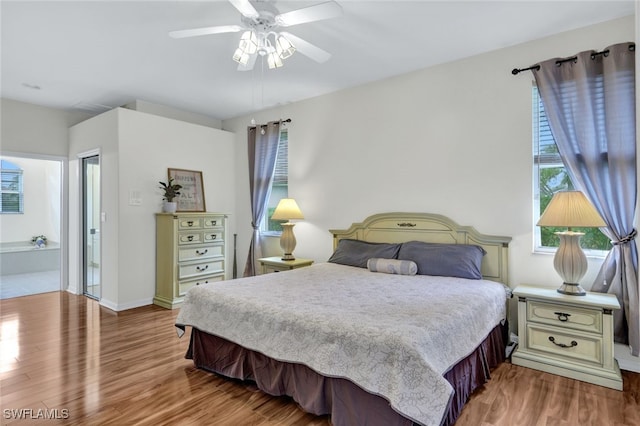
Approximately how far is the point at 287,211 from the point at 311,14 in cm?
253

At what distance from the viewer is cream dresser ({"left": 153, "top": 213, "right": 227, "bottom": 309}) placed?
425 centimetres

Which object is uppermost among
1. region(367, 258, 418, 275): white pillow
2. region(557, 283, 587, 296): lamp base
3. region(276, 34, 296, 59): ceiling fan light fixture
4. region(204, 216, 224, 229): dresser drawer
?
region(276, 34, 296, 59): ceiling fan light fixture

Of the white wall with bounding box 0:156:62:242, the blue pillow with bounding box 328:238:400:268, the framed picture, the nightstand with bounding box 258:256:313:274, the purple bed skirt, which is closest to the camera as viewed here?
the purple bed skirt

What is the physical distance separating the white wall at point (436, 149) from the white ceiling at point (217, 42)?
0.16 m

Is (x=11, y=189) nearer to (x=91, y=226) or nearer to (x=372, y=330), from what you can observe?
(x=91, y=226)

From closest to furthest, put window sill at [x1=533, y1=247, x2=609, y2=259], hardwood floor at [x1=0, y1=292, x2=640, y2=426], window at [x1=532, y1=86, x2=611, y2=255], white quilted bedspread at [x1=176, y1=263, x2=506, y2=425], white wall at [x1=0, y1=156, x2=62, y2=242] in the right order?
white quilted bedspread at [x1=176, y1=263, x2=506, y2=425] < hardwood floor at [x1=0, y1=292, x2=640, y2=426] < window sill at [x1=533, y1=247, x2=609, y2=259] < window at [x1=532, y1=86, x2=611, y2=255] < white wall at [x1=0, y1=156, x2=62, y2=242]

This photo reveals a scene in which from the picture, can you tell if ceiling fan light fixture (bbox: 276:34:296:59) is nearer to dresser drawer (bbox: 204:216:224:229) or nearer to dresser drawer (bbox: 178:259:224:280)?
dresser drawer (bbox: 204:216:224:229)

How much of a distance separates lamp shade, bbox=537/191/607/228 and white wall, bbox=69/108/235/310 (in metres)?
4.30

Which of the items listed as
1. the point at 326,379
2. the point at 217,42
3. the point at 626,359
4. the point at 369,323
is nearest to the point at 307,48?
the point at 217,42

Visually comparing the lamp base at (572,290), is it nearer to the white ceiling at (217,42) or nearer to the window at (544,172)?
the window at (544,172)

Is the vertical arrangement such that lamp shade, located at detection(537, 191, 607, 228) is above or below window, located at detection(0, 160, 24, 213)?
below

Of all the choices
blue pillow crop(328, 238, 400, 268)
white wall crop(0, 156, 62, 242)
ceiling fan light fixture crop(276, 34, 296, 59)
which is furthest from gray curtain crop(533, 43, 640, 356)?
white wall crop(0, 156, 62, 242)

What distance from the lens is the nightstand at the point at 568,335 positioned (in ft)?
7.61

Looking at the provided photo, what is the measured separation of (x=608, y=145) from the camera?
102 inches
